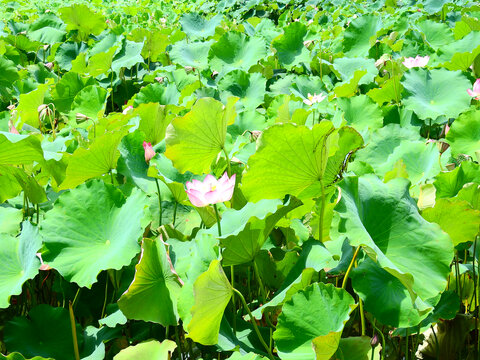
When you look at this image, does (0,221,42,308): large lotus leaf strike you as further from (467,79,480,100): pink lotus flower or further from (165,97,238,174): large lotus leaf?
(467,79,480,100): pink lotus flower

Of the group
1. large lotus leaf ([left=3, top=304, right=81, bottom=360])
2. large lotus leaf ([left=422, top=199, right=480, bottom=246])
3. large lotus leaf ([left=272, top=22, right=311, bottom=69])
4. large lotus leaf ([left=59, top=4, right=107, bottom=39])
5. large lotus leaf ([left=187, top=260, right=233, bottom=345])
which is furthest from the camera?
large lotus leaf ([left=59, top=4, right=107, bottom=39])

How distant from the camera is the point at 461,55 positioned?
1.74 meters

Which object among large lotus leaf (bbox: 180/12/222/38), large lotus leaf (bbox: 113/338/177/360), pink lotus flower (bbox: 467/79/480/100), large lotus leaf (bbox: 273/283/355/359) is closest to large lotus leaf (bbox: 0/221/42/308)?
large lotus leaf (bbox: 113/338/177/360)

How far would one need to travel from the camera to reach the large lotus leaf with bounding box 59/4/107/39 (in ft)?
9.66

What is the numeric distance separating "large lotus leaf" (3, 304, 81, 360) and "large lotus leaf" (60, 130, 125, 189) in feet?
1.05

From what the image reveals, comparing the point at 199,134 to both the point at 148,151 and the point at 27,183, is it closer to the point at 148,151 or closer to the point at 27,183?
the point at 148,151

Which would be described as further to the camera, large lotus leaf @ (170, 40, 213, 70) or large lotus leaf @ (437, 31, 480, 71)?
large lotus leaf @ (170, 40, 213, 70)

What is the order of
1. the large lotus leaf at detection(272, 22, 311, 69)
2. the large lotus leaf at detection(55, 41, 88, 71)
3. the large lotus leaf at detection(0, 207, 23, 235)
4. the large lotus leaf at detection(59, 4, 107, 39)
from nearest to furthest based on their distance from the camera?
the large lotus leaf at detection(0, 207, 23, 235) → the large lotus leaf at detection(272, 22, 311, 69) → the large lotus leaf at detection(55, 41, 88, 71) → the large lotus leaf at detection(59, 4, 107, 39)

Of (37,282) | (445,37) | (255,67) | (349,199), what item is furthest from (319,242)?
(445,37)

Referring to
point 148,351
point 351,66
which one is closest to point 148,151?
point 148,351

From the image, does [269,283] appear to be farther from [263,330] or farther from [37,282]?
[37,282]

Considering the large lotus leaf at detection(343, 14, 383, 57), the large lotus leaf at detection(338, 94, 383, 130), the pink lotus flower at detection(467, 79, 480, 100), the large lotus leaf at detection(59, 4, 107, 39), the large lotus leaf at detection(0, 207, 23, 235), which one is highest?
the pink lotus flower at detection(467, 79, 480, 100)

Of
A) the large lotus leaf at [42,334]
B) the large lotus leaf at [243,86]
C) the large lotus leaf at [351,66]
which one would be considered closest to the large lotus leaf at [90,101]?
the large lotus leaf at [243,86]

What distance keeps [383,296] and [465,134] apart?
0.67m
